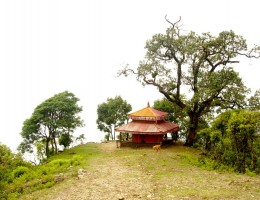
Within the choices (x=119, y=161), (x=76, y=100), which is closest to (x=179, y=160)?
(x=119, y=161)

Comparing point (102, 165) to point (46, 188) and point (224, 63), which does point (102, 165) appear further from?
point (224, 63)

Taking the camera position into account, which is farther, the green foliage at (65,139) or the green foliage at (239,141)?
the green foliage at (65,139)

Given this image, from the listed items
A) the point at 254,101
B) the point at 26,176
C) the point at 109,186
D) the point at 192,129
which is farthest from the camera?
the point at 192,129

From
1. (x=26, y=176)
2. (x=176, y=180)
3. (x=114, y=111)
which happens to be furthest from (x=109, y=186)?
(x=114, y=111)

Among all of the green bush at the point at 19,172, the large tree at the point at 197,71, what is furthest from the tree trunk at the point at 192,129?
the green bush at the point at 19,172

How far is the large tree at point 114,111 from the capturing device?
41469 mm

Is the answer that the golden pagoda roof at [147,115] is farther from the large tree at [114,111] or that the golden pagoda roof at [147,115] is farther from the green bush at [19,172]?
the green bush at [19,172]

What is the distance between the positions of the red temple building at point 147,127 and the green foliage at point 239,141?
7.91m

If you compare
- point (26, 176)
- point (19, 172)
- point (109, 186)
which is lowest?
point (109, 186)

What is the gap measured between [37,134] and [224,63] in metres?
22.1

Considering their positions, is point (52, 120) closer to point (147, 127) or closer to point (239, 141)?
point (147, 127)

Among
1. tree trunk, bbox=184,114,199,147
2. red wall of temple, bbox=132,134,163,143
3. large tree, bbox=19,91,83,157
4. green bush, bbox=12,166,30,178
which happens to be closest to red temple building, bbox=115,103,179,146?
red wall of temple, bbox=132,134,163,143

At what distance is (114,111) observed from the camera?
41.5 metres

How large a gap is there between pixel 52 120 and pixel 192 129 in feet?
51.7
